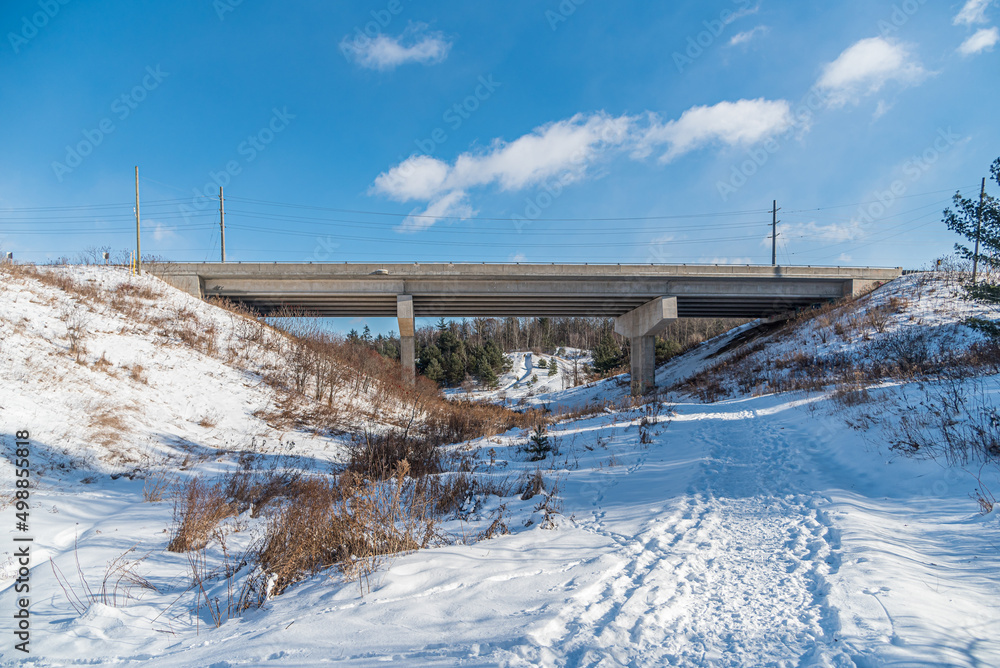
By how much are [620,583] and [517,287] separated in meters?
23.9

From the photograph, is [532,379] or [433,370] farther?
[532,379]

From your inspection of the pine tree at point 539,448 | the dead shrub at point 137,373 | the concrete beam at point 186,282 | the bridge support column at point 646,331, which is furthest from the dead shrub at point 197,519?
the bridge support column at point 646,331

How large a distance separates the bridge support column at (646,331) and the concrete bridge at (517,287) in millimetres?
67

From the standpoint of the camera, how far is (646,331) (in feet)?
95.1

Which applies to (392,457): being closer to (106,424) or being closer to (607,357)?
(106,424)

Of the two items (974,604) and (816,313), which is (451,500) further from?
(816,313)

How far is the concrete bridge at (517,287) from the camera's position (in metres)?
24.8

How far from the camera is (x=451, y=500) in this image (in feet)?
19.4

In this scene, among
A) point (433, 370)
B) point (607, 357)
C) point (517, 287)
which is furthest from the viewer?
point (433, 370)

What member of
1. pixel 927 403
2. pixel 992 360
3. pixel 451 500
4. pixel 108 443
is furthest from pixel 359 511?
pixel 992 360

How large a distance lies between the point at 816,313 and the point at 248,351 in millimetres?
30186

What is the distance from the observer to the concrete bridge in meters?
24.8

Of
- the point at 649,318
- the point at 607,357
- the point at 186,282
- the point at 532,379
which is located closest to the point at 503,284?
the point at 649,318

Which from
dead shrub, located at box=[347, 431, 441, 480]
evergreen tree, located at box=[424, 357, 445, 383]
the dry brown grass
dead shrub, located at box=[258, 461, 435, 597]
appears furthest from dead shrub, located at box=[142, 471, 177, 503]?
evergreen tree, located at box=[424, 357, 445, 383]
